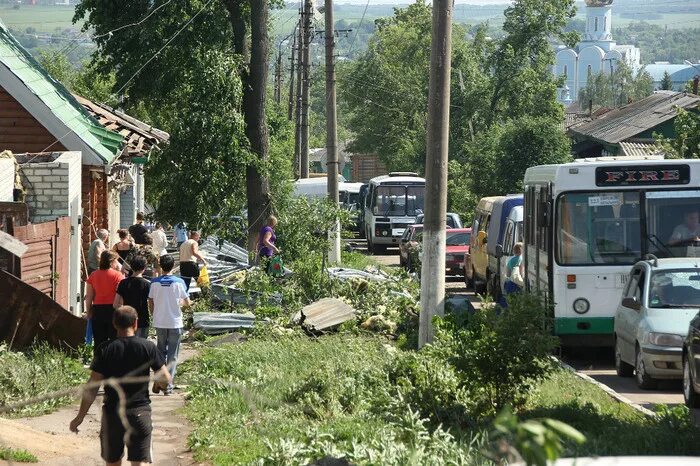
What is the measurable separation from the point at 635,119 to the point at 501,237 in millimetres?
38784

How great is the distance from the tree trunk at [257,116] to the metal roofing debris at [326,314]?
7.46 metres

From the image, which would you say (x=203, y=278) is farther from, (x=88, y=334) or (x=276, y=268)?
(x=88, y=334)

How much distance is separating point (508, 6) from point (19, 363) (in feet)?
151

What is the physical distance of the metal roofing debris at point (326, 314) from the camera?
58.6 ft

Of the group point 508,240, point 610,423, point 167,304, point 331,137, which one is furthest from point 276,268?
point 610,423

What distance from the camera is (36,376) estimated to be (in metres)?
12.6

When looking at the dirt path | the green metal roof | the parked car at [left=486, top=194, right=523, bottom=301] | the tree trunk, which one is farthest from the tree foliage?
the dirt path

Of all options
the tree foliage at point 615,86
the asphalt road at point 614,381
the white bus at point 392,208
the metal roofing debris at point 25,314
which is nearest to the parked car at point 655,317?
the asphalt road at point 614,381

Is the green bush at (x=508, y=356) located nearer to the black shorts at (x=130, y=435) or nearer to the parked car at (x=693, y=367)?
the parked car at (x=693, y=367)

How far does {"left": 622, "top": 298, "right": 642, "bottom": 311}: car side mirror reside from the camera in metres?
14.6

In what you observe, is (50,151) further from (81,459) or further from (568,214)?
(81,459)

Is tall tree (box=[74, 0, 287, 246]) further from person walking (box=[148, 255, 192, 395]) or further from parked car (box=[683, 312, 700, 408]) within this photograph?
parked car (box=[683, 312, 700, 408])

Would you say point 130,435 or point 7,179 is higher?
point 7,179

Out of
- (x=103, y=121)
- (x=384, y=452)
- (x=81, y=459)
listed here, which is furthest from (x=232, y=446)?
(x=103, y=121)
